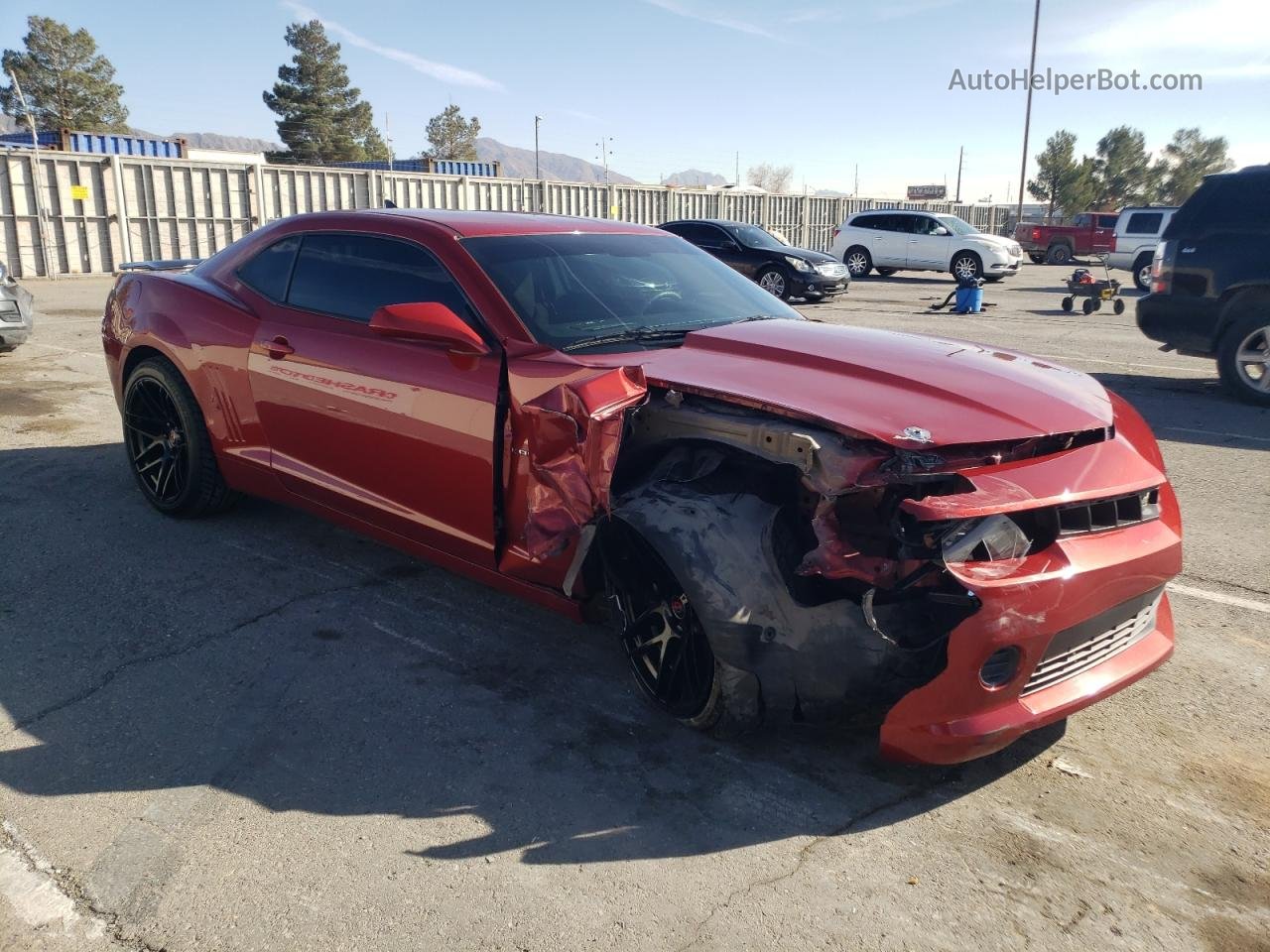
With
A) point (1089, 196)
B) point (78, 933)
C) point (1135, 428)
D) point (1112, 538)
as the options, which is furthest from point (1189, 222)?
point (1089, 196)

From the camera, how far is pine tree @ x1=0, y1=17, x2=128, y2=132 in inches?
2282

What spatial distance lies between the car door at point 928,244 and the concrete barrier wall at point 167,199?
30.0ft

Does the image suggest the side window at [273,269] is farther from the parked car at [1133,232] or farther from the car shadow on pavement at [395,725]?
the parked car at [1133,232]

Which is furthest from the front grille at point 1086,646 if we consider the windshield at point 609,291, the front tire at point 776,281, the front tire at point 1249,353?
the front tire at point 776,281

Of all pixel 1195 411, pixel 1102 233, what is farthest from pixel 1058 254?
pixel 1195 411

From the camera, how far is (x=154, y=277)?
5.14 metres

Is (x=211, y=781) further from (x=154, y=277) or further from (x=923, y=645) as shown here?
(x=154, y=277)

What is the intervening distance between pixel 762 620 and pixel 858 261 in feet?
80.8

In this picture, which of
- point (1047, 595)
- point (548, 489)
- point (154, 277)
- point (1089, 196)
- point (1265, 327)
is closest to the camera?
point (1047, 595)

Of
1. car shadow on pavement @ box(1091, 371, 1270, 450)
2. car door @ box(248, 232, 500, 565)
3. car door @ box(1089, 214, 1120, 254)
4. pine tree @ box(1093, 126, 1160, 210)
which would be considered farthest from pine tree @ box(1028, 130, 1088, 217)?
car door @ box(248, 232, 500, 565)

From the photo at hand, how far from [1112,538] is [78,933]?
286 cm

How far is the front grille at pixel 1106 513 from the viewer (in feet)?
9.05

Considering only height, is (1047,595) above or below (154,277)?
below

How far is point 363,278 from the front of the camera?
419cm
